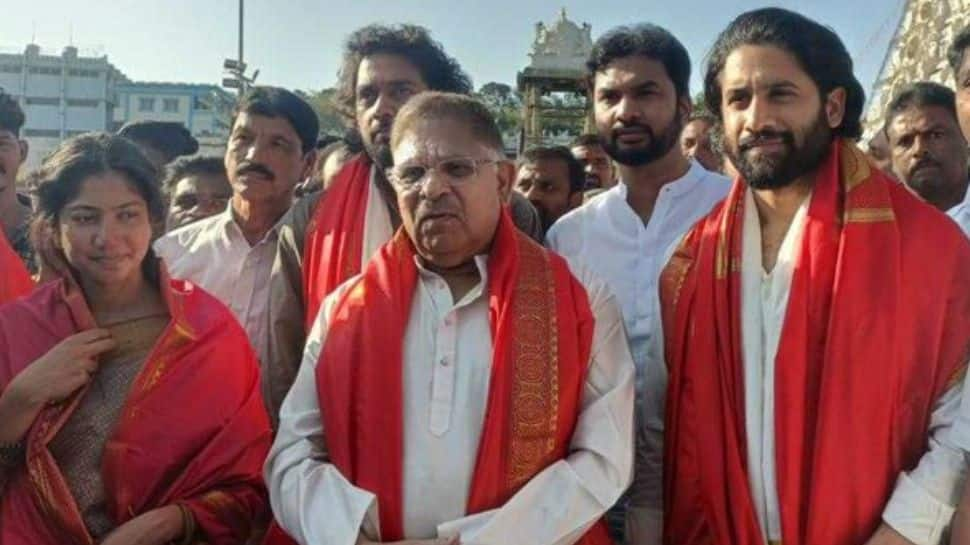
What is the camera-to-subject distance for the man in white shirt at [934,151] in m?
4.12

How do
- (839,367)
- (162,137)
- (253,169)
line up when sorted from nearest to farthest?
(839,367)
(253,169)
(162,137)

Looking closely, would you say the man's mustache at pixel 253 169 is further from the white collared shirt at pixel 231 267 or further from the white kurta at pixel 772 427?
the white kurta at pixel 772 427

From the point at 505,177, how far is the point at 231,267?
1.51 metres

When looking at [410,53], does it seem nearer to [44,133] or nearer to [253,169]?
[253,169]

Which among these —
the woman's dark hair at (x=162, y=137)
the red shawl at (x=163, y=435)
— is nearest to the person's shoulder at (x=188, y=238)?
the red shawl at (x=163, y=435)

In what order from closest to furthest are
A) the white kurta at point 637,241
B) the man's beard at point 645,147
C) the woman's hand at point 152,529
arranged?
1. the woman's hand at point 152,529
2. the white kurta at point 637,241
3. the man's beard at point 645,147

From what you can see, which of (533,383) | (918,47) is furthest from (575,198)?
(918,47)

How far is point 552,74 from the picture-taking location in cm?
2089

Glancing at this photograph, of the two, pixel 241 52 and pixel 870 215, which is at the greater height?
pixel 241 52

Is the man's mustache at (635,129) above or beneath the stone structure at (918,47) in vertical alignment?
beneath

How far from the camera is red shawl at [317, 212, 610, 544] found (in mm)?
2197

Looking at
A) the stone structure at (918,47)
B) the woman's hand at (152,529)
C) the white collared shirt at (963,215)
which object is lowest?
the woman's hand at (152,529)

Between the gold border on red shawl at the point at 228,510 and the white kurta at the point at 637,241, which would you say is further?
the white kurta at the point at 637,241

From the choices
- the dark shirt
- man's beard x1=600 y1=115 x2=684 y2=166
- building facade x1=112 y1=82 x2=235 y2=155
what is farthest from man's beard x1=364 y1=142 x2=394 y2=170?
building facade x1=112 y1=82 x2=235 y2=155
